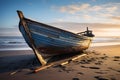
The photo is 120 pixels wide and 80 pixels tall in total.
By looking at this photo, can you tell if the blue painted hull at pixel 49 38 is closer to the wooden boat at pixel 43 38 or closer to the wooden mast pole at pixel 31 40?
the wooden boat at pixel 43 38

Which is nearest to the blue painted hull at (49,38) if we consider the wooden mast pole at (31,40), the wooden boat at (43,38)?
the wooden boat at (43,38)

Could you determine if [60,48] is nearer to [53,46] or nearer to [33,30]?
[53,46]

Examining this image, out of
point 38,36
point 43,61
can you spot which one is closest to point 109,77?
point 43,61

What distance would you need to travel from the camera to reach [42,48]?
712cm

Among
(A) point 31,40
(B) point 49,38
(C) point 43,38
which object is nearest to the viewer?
(A) point 31,40

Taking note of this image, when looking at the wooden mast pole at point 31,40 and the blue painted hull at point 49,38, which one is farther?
the blue painted hull at point 49,38

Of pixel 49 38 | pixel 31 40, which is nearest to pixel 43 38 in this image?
pixel 49 38

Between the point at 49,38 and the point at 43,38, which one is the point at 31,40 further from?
the point at 49,38

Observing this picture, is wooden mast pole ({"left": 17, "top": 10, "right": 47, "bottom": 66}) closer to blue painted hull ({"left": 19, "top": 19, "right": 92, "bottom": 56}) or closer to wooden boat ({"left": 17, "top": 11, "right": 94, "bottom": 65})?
wooden boat ({"left": 17, "top": 11, "right": 94, "bottom": 65})

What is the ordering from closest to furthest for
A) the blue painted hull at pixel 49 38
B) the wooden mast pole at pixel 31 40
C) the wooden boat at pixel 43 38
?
the wooden mast pole at pixel 31 40 → the wooden boat at pixel 43 38 → the blue painted hull at pixel 49 38

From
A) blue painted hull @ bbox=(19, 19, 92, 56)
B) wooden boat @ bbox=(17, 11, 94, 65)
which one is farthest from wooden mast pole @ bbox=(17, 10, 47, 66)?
blue painted hull @ bbox=(19, 19, 92, 56)

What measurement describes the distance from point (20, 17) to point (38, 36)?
4.08ft

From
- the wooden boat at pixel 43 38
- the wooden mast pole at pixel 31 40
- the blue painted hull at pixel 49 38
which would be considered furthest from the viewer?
the blue painted hull at pixel 49 38

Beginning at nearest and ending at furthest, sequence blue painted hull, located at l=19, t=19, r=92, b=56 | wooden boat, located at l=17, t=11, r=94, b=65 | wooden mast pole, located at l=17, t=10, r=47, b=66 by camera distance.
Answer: wooden mast pole, located at l=17, t=10, r=47, b=66
wooden boat, located at l=17, t=11, r=94, b=65
blue painted hull, located at l=19, t=19, r=92, b=56
